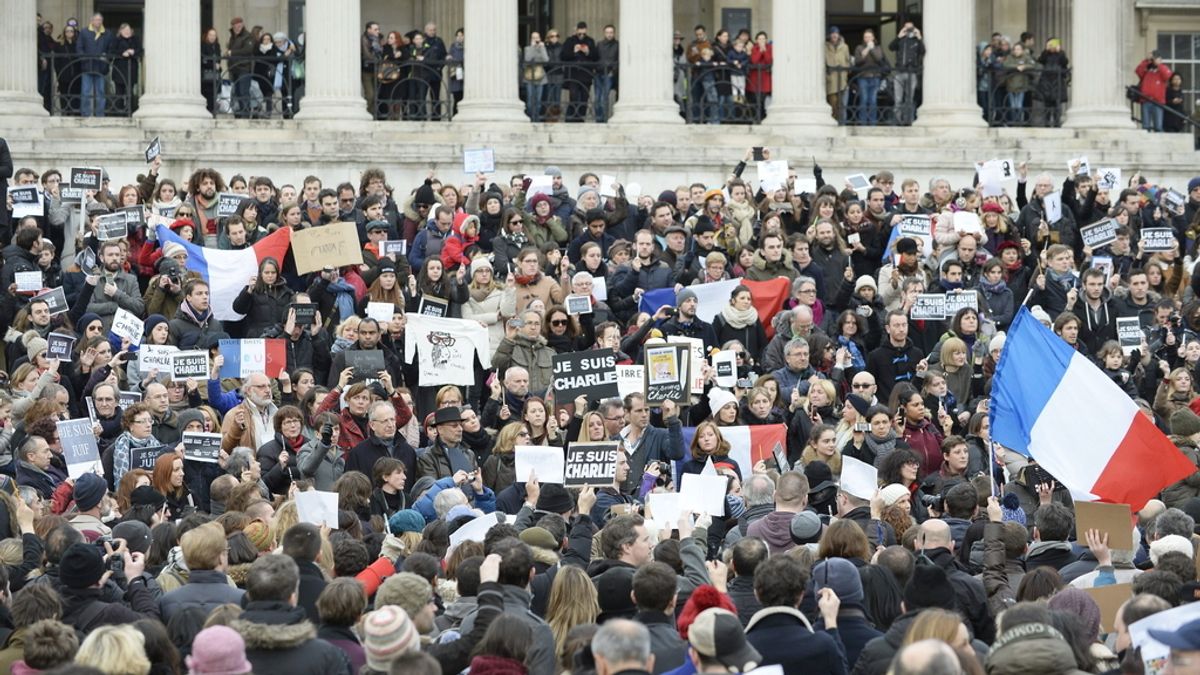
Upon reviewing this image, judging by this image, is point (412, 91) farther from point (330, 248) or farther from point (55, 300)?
point (55, 300)

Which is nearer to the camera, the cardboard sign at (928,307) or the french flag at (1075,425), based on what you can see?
the french flag at (1075,425)

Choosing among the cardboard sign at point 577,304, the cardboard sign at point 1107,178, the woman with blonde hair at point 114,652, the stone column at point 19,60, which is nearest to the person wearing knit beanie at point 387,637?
the woman with blonde hair at point 114,652

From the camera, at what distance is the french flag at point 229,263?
76.5 feet

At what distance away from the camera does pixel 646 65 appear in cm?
3431

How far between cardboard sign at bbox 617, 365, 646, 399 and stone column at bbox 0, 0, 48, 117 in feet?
50.0

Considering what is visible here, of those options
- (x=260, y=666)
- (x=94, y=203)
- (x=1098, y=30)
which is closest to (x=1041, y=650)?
(x=260, y=666)

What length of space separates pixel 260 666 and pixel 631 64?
24019 mm

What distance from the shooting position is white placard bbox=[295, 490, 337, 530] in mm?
14789

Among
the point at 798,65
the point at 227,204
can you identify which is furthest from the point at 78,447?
the point at 798,65

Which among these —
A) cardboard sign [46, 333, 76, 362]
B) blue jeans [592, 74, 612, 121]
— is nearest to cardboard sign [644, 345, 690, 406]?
cardboard sign [46, 333, 76, 362]

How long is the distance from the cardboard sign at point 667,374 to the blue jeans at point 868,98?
656 inches

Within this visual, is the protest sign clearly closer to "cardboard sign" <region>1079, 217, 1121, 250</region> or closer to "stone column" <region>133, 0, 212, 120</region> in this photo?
"stone column" <region>133, 0, 212, 120</region>

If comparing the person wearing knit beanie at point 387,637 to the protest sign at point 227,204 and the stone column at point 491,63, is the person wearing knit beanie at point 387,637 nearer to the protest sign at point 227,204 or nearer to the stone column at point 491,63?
the protest sign at point 227,204

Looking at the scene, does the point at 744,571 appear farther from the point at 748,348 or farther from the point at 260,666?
the point at 748,348
